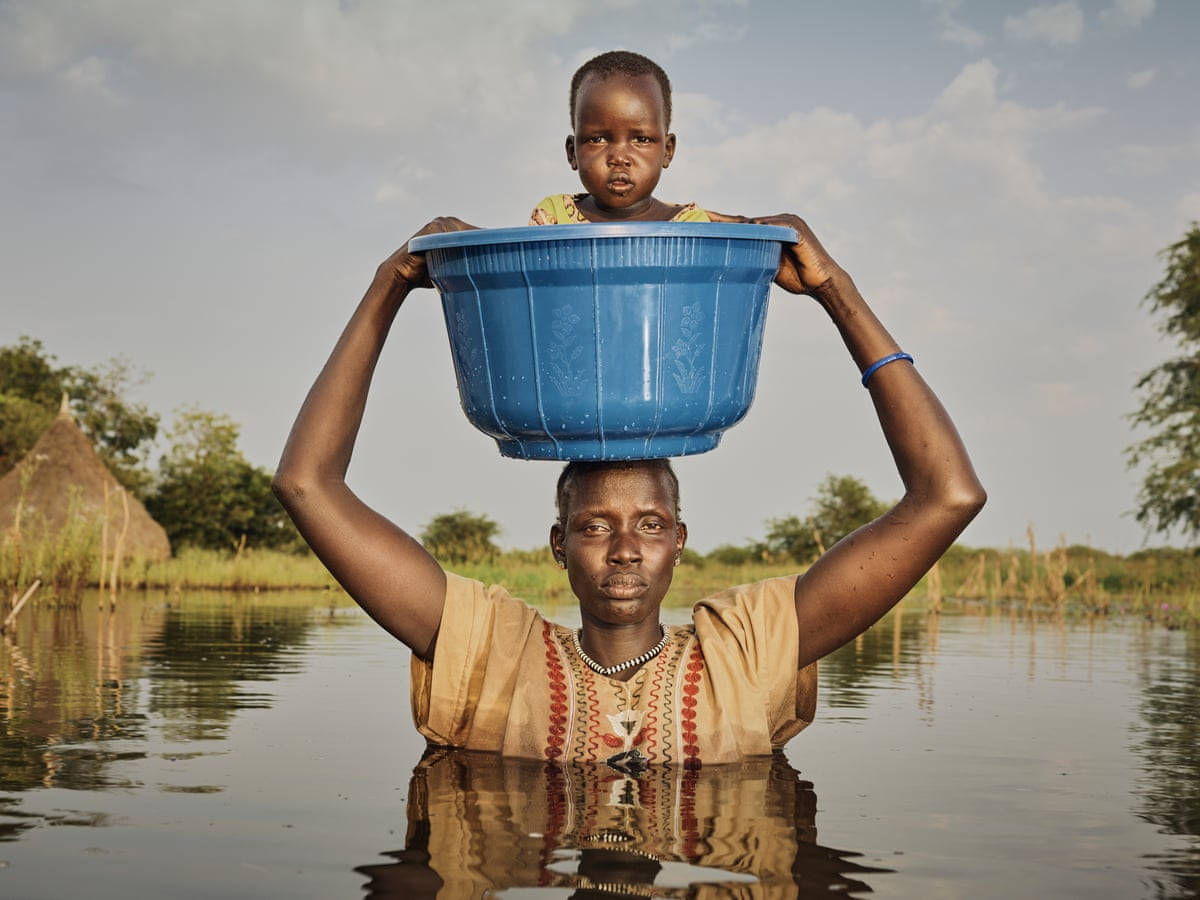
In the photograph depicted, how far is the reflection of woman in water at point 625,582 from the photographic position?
3.38 meters

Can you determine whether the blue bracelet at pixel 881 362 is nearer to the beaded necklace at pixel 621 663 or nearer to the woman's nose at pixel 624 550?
the woman's nose at pixel 624 550

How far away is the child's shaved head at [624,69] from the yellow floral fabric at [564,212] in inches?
9.9

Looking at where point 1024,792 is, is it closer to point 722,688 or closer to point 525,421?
point 722,688

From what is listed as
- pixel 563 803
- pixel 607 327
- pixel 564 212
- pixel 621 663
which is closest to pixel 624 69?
pixel 564 212

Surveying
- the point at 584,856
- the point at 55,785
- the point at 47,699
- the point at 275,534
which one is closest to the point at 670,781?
the point at 584,856

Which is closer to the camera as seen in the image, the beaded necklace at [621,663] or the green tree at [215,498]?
the beaded necklace at [621,663]

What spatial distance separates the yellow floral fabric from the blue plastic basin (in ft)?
1.52

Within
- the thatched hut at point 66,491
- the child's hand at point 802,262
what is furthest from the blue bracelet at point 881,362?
the thatched hut at point 66,491

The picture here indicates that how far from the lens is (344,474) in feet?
11.5

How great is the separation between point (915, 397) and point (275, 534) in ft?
79.5

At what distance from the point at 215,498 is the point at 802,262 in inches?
944

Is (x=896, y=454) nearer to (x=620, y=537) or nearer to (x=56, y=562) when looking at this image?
(x=620, y=537)

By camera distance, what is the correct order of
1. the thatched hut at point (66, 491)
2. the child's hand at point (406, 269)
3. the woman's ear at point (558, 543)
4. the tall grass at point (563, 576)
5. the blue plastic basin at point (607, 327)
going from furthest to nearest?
1. the thatched hut at point (66, 491)
2. the tall grass at point (563, 576)
3. the woman's ear at point (558, 543)
4. the child's hand at point (406, 269)
5. the blue plastic basin at point (607, 327)

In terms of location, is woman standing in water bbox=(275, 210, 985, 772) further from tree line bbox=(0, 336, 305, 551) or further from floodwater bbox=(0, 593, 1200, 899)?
tree line bbox=(0, 336, 305, 551)
